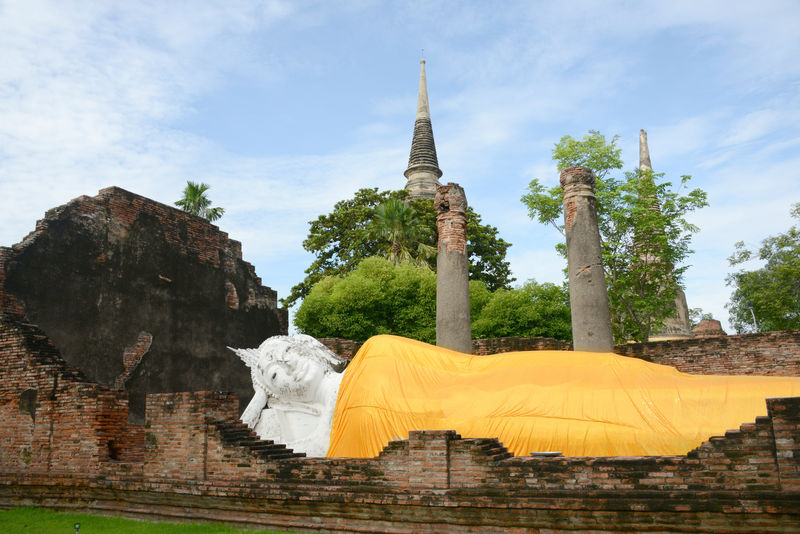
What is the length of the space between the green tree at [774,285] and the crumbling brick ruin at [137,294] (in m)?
20.3

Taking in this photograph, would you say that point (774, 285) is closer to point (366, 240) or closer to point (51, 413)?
point (366, 240)

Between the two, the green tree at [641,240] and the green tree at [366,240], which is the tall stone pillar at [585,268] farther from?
the green tree at [366,240]

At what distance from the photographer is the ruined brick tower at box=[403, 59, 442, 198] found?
35875mm

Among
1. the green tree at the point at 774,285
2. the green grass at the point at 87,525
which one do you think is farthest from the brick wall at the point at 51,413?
the green tree at the point at 774,285

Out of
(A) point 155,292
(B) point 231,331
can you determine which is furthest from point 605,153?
(A) point 155,292

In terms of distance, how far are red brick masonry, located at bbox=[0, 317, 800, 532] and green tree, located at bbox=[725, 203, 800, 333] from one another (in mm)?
23194

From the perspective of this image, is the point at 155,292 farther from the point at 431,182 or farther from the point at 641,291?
the point at 431,182

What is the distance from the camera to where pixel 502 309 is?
21.5 meters

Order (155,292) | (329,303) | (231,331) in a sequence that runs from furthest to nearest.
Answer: (329,303) < (231,331) < (155,292)

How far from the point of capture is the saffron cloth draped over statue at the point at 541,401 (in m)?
7.12

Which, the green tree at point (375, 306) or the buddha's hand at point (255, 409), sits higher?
the green tree at point (375, 306)

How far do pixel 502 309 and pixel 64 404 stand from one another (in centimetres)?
1443

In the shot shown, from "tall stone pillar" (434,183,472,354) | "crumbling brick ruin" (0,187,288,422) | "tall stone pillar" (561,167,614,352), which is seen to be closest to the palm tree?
"crumbling brick ruin" (0,187,288,422)

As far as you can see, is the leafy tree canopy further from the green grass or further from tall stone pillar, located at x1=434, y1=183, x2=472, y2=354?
the green grass
